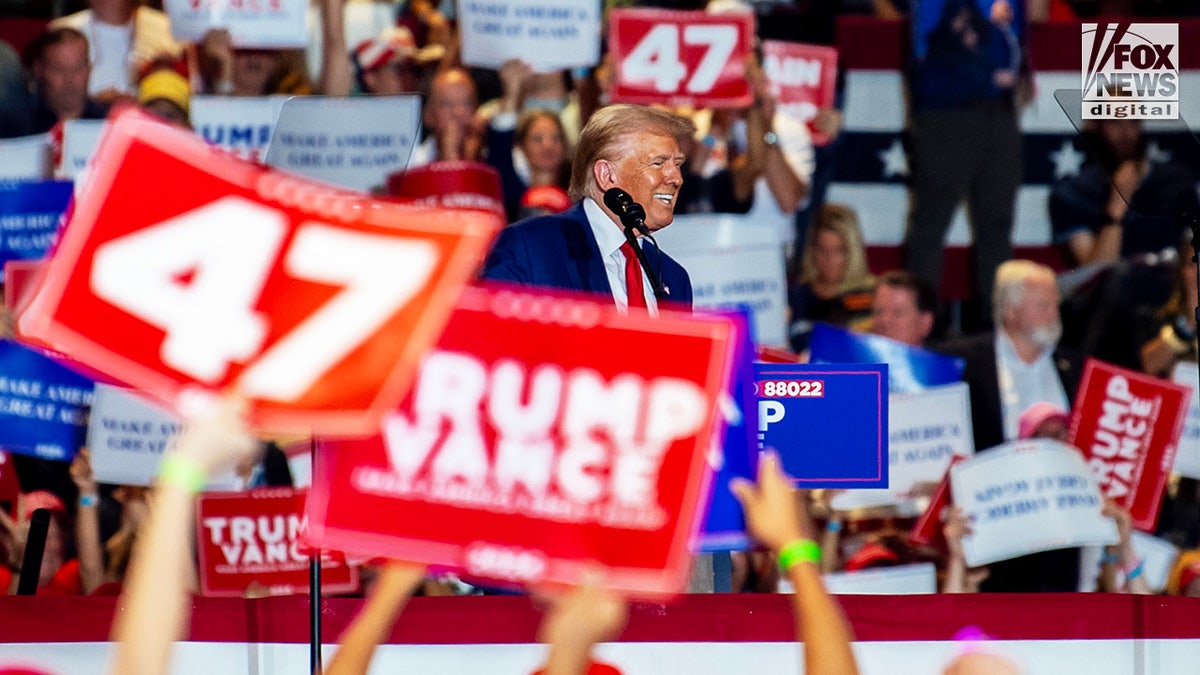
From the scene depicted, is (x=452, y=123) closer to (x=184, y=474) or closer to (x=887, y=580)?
(x=887, y=580)

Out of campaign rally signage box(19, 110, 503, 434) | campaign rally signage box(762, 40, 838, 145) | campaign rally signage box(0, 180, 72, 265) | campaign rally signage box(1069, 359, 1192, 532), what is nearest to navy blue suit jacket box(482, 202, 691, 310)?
campaign rally signage box(19, 110, 503, 434)

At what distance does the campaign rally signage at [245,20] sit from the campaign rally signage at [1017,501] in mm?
3182

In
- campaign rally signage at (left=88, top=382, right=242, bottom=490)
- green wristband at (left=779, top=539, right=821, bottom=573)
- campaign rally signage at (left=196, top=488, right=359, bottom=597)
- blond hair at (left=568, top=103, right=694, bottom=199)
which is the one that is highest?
blond hair at (left=568, top=103, right=694, bottom=199)

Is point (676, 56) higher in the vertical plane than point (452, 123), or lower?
higher

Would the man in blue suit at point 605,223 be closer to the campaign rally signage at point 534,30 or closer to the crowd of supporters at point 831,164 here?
the crowd of supporters at point 831,164

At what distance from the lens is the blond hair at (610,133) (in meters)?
3.88

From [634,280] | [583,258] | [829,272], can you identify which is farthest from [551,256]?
[829,272]

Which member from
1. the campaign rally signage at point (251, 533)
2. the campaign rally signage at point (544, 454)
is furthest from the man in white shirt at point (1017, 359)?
the campaign rally signage at point (544, 454)

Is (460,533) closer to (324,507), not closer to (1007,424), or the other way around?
(324,507)

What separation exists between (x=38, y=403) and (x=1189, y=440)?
360cm

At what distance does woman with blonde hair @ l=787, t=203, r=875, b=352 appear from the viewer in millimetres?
6797

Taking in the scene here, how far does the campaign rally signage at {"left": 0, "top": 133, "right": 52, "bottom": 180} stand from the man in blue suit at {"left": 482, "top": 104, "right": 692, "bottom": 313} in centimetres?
307

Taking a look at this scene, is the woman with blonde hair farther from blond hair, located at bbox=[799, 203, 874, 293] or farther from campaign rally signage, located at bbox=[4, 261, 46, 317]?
campaign rally signage, located at bbox=[4, 261, 46, 317]

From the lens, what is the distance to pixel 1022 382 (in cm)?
612
